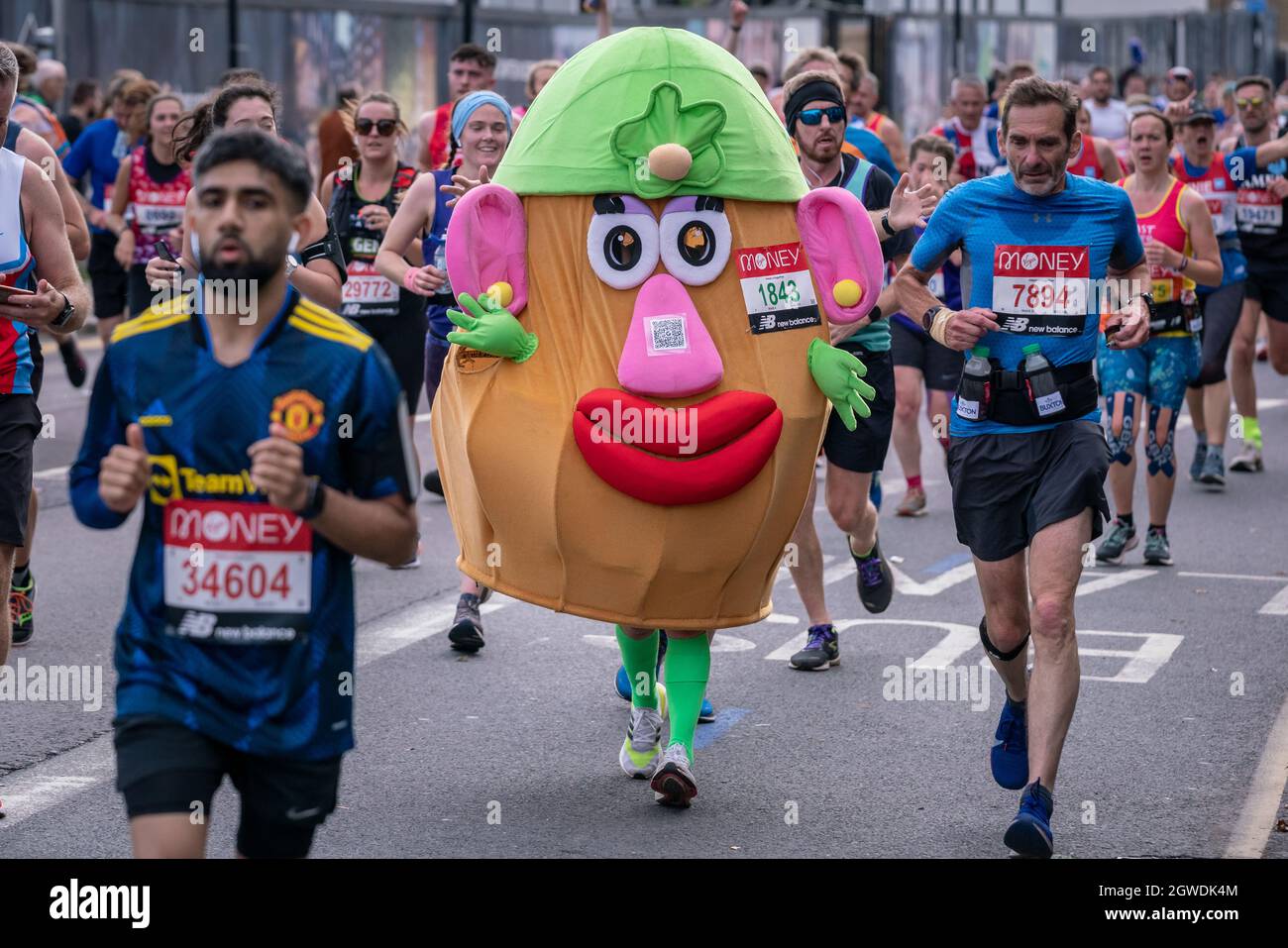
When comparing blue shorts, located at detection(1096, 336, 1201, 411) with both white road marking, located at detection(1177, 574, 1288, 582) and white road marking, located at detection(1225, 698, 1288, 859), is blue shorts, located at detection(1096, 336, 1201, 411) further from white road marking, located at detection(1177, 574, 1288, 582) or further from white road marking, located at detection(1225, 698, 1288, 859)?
white road marking, located at detection(1225, 698, 1288, 859)

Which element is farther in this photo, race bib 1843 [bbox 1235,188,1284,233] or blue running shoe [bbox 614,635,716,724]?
race bib 1843 [bbox 1235,188,1284,233]

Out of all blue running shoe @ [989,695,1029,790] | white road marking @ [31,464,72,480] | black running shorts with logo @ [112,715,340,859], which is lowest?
blue running shoe @ [989,695,1029,790]

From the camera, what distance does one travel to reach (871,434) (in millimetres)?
7754

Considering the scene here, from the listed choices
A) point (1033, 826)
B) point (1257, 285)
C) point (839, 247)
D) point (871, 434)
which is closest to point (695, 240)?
point (839, 247)

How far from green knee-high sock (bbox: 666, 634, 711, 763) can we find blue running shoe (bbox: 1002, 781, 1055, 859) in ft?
3.44

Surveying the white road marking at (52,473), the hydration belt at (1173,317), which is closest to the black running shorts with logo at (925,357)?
the hydration belt at (1173,317)

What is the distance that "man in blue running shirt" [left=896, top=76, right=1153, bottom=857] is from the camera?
5.60m

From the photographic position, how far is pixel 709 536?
18.9 feet

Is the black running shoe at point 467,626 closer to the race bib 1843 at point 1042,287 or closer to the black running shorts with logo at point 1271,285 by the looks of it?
the race bib 1843 at point 1042,287

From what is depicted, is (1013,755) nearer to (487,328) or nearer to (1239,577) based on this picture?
(487,328)

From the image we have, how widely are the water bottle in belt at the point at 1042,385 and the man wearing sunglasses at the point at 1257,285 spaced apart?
7.25 m

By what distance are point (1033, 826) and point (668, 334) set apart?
1.65 m

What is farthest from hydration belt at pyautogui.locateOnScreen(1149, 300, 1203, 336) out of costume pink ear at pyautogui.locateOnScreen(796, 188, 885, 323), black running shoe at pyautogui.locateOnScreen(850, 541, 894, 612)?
costume pink ear at pyautogui.locateOnScreen(796, 188, 885, 323)

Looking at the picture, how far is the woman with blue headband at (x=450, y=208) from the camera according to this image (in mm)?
7688
